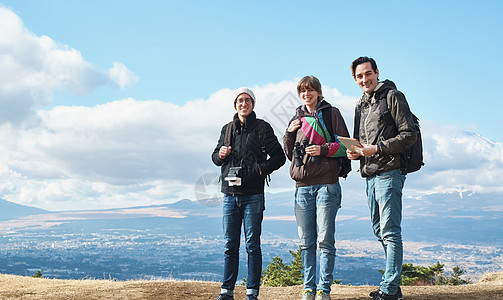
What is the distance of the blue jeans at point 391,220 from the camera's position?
5078mm

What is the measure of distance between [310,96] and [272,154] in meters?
0.86

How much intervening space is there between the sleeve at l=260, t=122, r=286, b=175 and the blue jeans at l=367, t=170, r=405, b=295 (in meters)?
1.16

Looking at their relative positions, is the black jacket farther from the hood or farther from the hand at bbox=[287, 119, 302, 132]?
A: the hood

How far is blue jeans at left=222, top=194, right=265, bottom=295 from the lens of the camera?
5.44 metres

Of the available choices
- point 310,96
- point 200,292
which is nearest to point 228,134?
point 310,96

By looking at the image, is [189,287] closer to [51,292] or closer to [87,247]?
[51,292]

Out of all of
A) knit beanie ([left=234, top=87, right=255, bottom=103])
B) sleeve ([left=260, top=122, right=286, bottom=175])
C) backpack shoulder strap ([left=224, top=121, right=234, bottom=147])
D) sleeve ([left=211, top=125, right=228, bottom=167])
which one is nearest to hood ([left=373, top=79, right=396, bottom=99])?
sleeve ([left=260, top=122, right=286, bottom=175])

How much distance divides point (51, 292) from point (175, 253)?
167 m

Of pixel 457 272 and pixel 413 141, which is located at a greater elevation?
pixel 413 141

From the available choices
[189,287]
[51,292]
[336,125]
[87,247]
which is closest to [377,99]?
[336,125]

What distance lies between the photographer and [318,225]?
5.15m

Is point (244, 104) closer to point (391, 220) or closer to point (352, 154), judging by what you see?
point (352, 154)

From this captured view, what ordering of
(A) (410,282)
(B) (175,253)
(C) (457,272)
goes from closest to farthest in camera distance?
(C) (457,272), (A) (410,282), (B) (175,253)

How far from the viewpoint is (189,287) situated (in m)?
7.32
